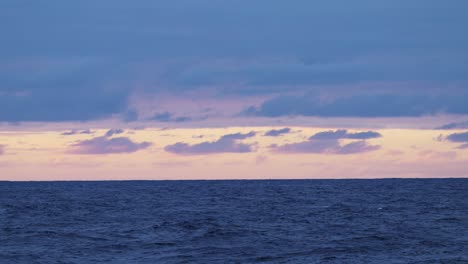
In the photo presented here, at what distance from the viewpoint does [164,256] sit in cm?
4134

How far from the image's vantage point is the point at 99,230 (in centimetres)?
5409

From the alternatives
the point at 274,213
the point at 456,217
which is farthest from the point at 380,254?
the point at 274,213

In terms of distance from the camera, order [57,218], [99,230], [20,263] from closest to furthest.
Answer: [20,263]
[99,230]
[57,218]

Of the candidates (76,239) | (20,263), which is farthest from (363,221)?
(20,263)

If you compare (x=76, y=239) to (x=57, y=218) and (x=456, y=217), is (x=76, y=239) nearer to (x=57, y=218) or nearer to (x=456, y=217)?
(x=57, y=218)

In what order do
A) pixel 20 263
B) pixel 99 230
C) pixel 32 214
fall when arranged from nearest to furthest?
1. pixel 20 263
2. pixel 99 230
3. pixel 32 214

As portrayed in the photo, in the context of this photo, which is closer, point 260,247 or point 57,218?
point 260,247

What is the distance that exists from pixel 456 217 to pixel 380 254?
23.3 m

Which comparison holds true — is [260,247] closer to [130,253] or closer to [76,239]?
[130,253]

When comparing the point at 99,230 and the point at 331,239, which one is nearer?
the point at 331,239

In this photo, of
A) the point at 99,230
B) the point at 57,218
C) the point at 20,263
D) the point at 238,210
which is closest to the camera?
the point at 20,263

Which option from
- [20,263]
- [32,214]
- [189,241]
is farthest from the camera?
[32,214]

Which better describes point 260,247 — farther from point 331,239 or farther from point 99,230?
point 99,230

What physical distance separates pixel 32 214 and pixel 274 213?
21.8 meters
